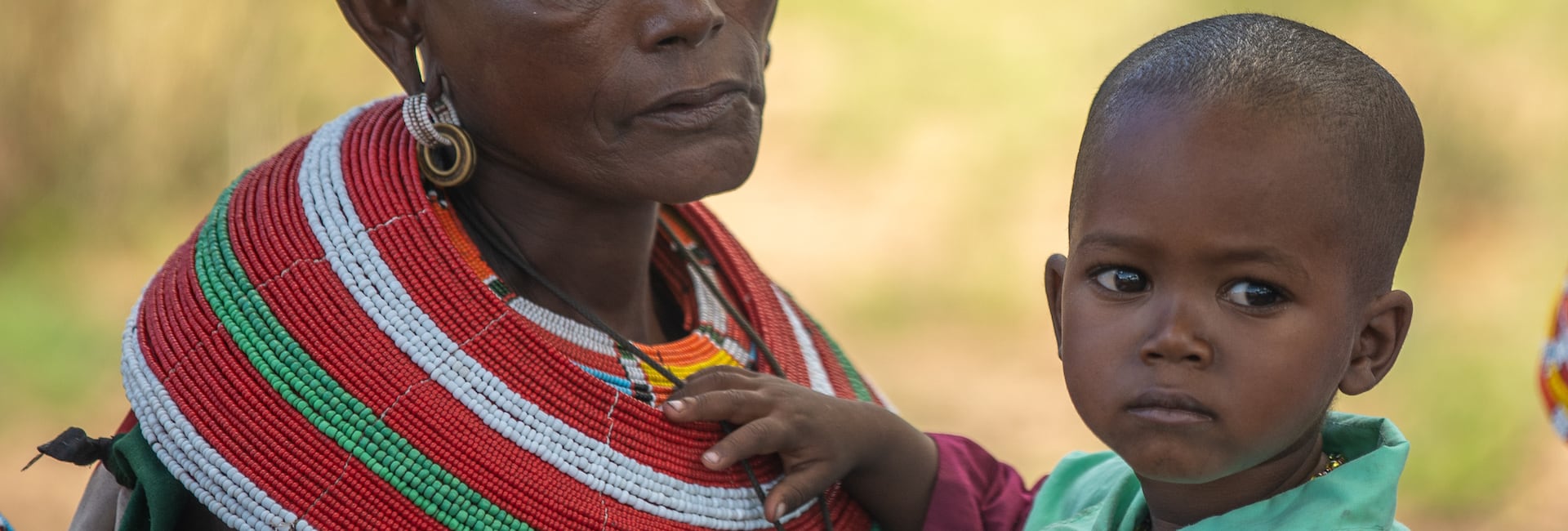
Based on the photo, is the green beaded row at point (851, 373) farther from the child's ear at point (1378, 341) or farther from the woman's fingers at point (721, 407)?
the child's ear at point (1378, 341)

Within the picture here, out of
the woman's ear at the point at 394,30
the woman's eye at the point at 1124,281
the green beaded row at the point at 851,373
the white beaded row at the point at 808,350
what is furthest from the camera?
the green beaded row at the point at 851,373

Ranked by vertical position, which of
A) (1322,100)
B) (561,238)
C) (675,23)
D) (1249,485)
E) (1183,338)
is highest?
(675,23)

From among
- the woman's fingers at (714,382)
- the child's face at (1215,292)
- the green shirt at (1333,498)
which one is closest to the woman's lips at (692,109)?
the woman's fingers at (714,382)

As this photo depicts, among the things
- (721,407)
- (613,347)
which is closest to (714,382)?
(721,407)

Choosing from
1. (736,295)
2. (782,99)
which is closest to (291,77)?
(782,99)

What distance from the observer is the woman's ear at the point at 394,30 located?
→ 8.00 ft

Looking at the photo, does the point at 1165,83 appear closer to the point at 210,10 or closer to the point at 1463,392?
the point at 1463,392

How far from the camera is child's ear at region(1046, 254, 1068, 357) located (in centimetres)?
212

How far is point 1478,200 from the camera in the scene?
23.6 feet

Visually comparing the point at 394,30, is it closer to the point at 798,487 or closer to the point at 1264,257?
the point at 798,487

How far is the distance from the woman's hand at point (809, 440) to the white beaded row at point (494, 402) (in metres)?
0.07

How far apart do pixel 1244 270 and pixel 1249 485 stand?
13.1 inches

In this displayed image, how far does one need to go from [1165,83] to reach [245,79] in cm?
591

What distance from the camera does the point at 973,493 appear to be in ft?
8.22
